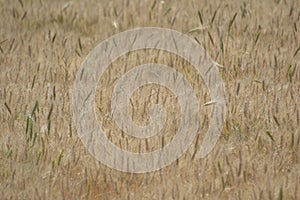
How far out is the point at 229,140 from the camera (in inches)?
107

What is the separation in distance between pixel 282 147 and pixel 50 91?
1.20 metres

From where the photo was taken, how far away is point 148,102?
120 inches

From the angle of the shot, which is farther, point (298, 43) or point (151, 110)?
point (298, 43)

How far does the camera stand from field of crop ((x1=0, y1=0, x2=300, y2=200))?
2.44 m

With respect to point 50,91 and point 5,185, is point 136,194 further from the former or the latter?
point 50,91

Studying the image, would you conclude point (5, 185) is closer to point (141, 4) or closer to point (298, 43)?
point (298, 43)

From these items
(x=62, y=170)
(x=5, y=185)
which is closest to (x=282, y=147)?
(x=62, y=170)

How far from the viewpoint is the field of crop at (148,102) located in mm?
2439

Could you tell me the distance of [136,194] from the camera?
2.40 m

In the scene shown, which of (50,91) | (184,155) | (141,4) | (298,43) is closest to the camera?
(184,155)

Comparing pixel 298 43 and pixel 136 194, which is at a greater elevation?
pixel 298 43

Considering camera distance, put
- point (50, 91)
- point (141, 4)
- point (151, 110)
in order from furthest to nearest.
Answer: point (141, 4), point (50, 91), point (151, 110)

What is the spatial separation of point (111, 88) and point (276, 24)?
1.23 m

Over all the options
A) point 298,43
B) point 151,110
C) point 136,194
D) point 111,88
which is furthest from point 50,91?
point 298,43
